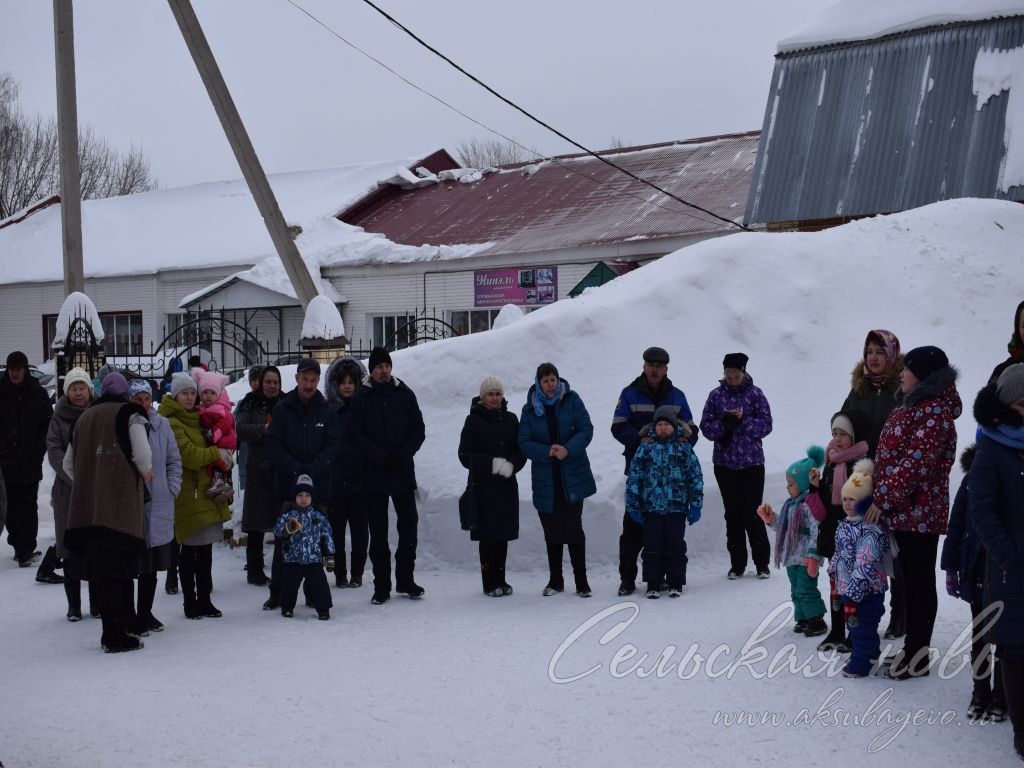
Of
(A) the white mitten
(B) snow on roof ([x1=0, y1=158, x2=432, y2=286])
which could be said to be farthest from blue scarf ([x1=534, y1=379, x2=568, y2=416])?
(B) snow on roof ([x1=0, y1=158, x2=432, y2=286])

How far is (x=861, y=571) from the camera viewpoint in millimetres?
5914

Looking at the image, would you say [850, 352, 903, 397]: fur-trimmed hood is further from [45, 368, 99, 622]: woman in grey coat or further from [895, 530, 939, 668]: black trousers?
[45, 368, 99, 622]: woman in grey coat

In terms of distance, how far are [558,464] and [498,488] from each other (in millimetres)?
481

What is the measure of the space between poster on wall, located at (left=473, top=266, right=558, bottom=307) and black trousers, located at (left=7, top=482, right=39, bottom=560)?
1402cm

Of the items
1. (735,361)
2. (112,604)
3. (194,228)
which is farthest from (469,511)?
(194,228)

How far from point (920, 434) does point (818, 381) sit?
5.38 meters

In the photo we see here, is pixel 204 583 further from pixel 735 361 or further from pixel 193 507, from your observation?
pixel 735 361

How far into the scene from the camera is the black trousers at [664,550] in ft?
27.1

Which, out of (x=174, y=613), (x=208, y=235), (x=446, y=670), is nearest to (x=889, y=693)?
(x=446, y=670)

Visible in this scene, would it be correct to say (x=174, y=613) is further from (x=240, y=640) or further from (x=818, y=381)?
(x=818, y=381)

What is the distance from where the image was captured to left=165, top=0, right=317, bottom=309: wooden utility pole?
54.2ft

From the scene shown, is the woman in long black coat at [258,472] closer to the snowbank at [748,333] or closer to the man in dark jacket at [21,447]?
the snowbank at [748,333]

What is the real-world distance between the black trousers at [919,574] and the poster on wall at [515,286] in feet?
58.3

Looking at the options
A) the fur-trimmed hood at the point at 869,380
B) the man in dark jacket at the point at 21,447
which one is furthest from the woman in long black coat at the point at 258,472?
the fur-trimmed hood at the point at 869,380
